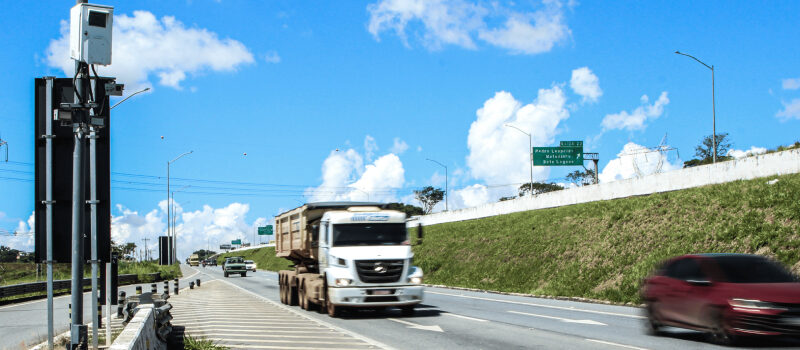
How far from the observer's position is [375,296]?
64.3ft

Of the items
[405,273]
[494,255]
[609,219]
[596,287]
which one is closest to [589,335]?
[405,273]

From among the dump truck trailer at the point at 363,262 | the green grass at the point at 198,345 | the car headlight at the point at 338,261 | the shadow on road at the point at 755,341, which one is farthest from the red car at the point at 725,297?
the green grass at the point at 198,345

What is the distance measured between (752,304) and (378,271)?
9.74m

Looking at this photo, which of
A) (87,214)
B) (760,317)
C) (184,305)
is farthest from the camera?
(184,305)

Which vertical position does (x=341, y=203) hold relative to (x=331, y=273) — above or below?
above

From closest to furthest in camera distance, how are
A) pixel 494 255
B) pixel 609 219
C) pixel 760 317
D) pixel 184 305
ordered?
pixel 760 317, pixel 184 305, pixel 609 219, pixel 494 255

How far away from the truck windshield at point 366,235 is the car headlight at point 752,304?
9.89 meters

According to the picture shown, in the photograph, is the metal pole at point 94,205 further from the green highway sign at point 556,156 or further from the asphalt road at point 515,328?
the green highway sign at point 556,156

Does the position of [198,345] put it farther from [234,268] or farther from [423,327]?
[234,268]

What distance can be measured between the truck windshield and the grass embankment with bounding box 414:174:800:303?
882 centimetres

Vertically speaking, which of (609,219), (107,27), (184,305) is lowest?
(184,305)

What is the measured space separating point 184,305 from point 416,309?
907cm

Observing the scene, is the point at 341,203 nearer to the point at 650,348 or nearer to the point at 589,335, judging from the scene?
the point at 589,335

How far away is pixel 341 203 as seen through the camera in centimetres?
2381
